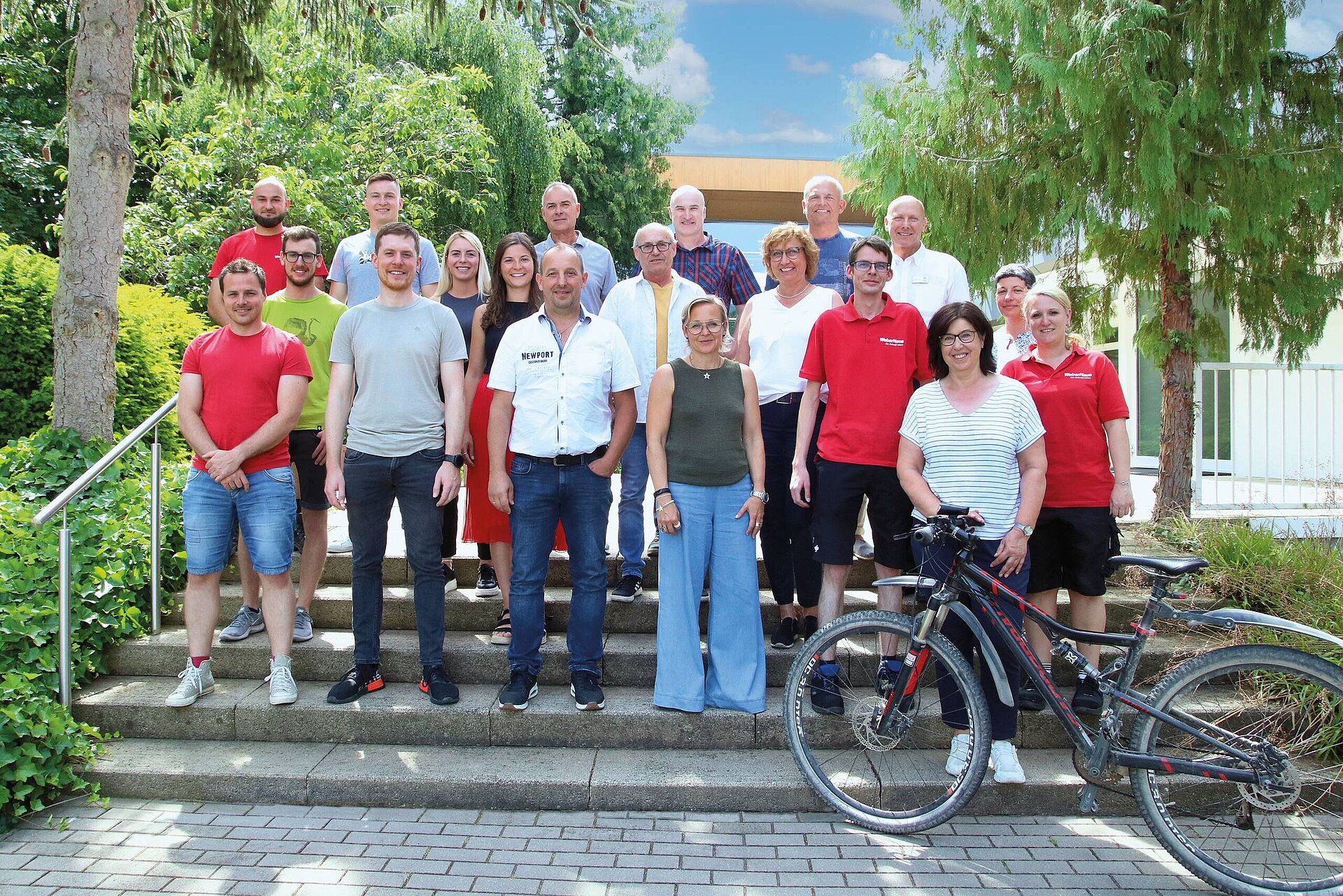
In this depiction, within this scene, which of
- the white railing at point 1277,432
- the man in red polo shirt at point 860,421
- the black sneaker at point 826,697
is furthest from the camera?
the white railing at point 1277,432

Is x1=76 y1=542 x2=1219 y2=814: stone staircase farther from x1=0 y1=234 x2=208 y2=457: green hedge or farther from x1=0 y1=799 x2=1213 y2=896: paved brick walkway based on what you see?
x1=0 y1=234 x2=208 y2=457: green hedge

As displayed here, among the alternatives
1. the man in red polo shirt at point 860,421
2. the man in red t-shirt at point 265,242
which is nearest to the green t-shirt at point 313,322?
the man in red t-shirt at point 265,242

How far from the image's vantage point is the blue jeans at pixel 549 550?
3904mm

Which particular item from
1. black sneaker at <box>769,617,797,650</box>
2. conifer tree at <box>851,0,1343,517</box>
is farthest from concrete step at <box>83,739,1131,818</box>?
conifer tree at <box>851,0,1343,517</box>

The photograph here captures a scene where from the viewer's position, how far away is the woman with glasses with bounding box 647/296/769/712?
3.88m

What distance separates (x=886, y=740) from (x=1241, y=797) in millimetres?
1169

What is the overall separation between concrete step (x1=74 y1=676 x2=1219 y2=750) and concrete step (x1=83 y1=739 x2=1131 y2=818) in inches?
2.5

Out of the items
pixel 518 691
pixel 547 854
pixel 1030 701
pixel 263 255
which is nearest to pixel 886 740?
pixel 1030 701

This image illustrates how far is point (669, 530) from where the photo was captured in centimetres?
386

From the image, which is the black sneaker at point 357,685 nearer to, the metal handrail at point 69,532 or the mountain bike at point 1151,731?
the metal handrail at point 69,532

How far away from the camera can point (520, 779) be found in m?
3.55

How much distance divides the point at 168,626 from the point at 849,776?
3620 millimetres

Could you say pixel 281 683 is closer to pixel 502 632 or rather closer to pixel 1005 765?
pixel 502 632

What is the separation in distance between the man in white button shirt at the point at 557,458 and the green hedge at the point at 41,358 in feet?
11.5
